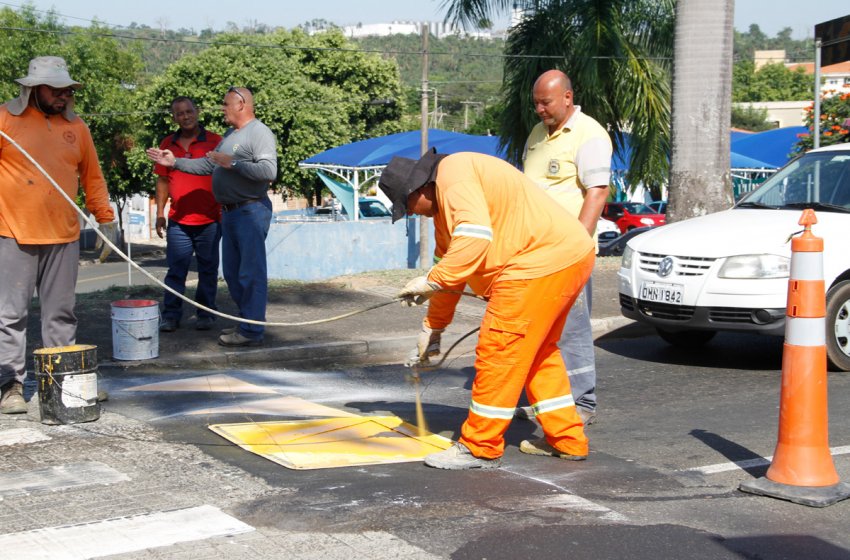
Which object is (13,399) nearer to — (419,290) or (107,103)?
(419,290)

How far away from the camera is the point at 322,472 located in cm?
505

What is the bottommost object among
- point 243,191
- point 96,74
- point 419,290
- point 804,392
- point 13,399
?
point 13,399

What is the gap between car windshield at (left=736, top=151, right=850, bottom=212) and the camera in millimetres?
8609

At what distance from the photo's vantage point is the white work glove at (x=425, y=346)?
559 centimetres

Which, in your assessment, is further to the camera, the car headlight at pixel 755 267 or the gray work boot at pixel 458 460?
the car headlight at pixel 755 267

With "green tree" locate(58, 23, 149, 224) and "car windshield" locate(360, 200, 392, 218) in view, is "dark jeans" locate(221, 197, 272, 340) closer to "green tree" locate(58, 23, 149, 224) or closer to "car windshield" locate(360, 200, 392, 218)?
"car windshield" locate(360, 200, 392, 218)

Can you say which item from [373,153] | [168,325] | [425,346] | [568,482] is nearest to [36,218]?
[425,346]

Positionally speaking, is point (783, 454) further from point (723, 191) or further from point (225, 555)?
point (723, 191)

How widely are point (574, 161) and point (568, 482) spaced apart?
2.17 m

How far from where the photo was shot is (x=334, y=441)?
5.65 m

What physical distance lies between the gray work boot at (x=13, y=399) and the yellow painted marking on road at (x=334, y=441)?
129 centimetres

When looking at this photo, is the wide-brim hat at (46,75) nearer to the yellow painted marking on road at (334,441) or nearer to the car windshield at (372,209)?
the yellow painted marking on road at (334,441)

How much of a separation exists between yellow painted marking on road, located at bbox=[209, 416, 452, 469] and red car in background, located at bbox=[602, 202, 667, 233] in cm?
2952

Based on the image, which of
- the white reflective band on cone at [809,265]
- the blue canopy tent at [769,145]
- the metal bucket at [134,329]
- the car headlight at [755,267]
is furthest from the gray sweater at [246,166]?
the blue canopy tent at [769,145]
